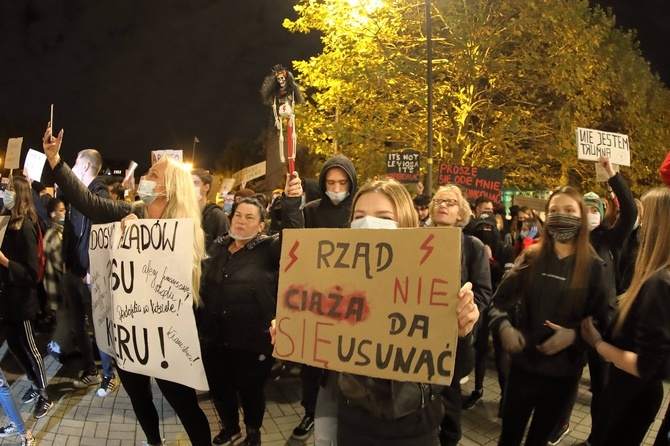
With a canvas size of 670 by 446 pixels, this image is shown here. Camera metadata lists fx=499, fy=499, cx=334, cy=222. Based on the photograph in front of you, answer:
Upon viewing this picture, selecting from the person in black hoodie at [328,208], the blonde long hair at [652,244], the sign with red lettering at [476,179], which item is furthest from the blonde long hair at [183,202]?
the sign with red lettering at [476,179]

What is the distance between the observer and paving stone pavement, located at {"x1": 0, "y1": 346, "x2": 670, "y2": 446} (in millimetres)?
4152

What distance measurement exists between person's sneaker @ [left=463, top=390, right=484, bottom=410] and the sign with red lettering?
639 cm

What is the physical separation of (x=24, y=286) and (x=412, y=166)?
30.8 feet

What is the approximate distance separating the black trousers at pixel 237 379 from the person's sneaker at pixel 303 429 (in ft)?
1.46

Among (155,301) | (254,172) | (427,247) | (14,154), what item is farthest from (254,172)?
(427,247)

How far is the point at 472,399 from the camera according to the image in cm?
514

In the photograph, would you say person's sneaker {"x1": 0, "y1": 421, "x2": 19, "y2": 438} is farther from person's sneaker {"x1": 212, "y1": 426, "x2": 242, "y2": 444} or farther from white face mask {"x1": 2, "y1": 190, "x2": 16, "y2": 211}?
white face mask {"x1": 2, "y1": 190, "x2": 16, "y2": 211}

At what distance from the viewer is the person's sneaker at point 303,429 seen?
432 cm

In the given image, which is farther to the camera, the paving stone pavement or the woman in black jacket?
the paving stone pavement

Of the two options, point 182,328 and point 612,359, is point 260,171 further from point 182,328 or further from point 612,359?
point 612,359

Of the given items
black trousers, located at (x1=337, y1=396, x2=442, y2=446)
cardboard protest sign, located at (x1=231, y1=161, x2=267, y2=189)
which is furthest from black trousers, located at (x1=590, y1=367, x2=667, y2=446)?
cardboard protest sign, located at (x1=231, y1=161, x2=267, y2=189)

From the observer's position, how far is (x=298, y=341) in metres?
2.23

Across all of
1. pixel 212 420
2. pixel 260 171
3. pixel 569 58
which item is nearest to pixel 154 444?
pixel 212 420

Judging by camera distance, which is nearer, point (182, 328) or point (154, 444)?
point (182, 328)
